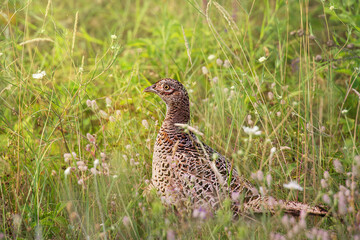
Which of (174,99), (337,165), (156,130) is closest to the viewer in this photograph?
(337,165)

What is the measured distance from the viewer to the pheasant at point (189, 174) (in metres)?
2.82

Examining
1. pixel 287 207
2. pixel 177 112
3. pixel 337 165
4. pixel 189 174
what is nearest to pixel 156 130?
pixel 177 112

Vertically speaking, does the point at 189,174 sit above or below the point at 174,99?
below

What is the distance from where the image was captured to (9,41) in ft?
11.7

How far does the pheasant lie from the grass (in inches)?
4.0

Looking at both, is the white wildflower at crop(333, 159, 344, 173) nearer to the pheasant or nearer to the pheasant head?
the pheasant

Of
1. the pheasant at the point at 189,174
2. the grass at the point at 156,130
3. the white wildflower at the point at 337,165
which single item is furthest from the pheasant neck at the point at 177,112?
the white wildflower at the point at 337,165

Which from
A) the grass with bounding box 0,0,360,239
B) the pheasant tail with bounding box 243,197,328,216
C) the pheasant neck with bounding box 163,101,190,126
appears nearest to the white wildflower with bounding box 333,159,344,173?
the grass with bounding box 0,0,360,239

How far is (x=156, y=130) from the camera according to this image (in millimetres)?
4109

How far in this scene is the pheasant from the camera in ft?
9.26

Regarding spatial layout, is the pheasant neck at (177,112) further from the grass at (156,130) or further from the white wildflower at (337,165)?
the white wildflower at (337,165)

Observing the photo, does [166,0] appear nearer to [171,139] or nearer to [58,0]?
[58,0]

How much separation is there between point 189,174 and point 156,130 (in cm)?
102

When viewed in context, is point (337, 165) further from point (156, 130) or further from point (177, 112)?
point (156, 130)
